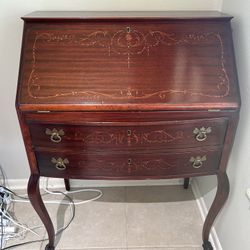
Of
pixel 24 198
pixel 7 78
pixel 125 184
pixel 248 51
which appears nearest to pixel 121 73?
pixel 248 51

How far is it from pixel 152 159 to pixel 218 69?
44 cm

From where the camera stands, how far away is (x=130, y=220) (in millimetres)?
1566

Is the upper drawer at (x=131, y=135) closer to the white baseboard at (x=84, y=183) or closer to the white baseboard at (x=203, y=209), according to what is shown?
the white baseboard at (x=203, y=209)

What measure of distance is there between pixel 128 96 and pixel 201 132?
1.01 feet

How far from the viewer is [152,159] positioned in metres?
1.04

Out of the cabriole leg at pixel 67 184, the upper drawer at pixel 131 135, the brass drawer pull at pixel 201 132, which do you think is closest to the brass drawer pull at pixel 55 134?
the upper drawer at pixel 131 135

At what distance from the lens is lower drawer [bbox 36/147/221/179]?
103cm

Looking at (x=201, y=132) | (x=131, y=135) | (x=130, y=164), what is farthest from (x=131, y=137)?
(x=201, y=132)

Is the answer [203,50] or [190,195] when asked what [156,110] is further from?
[190,195]

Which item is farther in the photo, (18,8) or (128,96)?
(18,8)

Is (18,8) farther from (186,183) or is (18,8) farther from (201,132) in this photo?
(186,183)

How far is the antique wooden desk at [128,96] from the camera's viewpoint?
0.95 metres

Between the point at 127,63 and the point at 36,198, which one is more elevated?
the point at 127,63

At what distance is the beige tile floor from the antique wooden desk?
0.53 meters
